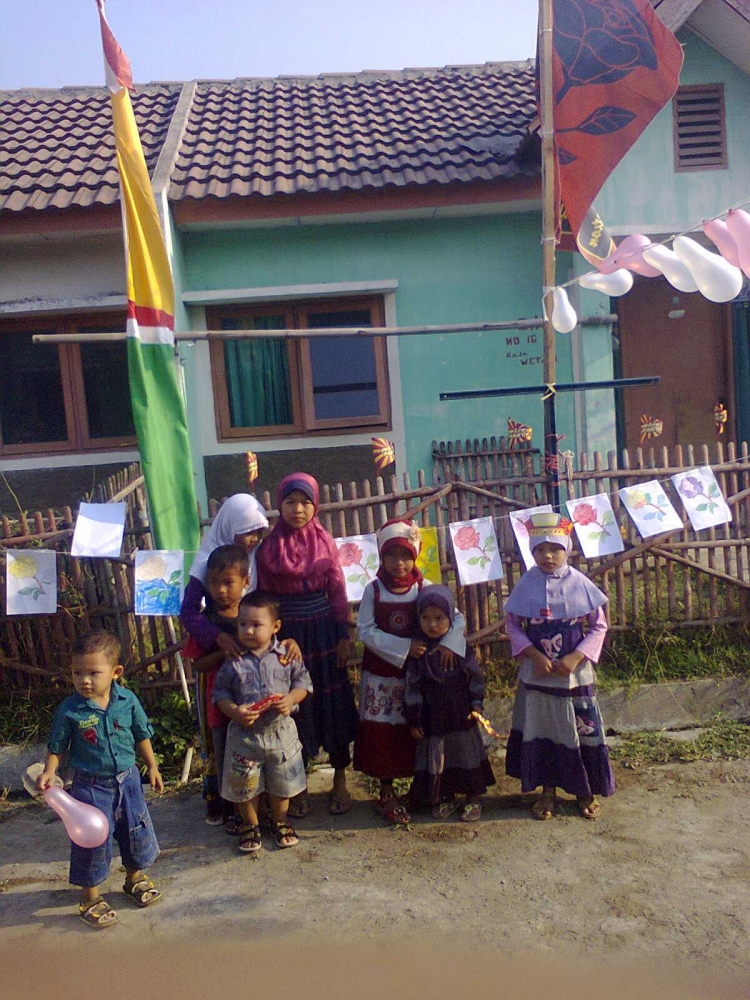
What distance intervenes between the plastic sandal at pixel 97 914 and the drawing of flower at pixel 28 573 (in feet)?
5.99

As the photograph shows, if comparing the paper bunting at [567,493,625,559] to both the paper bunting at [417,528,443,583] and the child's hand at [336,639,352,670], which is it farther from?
the child's hand at [336,639,352,670]

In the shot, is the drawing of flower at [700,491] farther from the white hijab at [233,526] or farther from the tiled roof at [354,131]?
the tiled roof at [354,131]

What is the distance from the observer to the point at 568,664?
153 inches

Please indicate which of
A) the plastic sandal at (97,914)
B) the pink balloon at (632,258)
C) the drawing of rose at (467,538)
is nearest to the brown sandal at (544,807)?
the drawing of rose at (467,538)

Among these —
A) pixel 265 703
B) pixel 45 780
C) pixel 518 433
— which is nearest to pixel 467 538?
pixel 265 703

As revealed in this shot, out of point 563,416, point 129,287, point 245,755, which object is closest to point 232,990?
point 245,755

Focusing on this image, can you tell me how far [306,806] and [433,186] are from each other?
5.49 metres

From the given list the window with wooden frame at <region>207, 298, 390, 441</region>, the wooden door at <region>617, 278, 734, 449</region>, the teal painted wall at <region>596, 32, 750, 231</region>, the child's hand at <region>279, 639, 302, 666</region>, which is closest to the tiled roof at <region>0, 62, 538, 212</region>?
the teal painted wall at <region>596, 32, 750, 231</region>

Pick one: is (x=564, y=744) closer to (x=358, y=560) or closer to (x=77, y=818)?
(x=358, y=560)

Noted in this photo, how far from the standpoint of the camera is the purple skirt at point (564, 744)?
3.93m

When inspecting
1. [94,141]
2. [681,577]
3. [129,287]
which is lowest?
[681,577]

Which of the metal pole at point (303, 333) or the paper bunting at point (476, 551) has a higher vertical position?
the metal pole at point (303, 333)

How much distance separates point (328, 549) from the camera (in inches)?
161

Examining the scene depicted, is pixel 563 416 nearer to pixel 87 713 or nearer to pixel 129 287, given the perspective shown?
pixel 129 287
